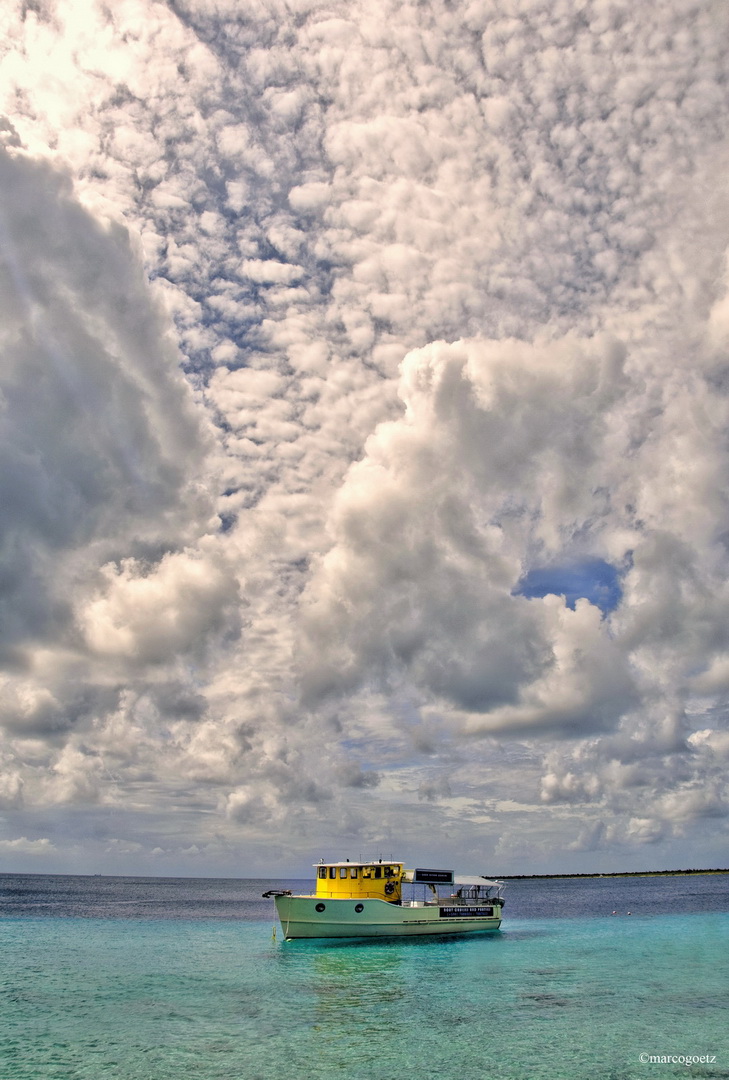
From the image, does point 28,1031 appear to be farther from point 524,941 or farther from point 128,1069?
point 524,941

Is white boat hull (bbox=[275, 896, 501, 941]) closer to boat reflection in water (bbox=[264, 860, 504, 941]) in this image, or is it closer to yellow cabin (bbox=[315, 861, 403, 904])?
boat reflection in water (bbox=[264, 860, 504, 941])

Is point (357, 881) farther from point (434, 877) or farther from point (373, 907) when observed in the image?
point (434, 877)

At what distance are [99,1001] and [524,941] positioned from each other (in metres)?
43.8

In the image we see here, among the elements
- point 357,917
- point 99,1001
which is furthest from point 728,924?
point 99,1001

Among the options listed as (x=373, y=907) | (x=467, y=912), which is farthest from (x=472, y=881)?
(x=373, y=907)

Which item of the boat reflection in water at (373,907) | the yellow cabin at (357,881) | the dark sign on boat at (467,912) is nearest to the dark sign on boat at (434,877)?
the boat reflection in water at (373,907)

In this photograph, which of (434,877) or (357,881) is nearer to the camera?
(357,881)

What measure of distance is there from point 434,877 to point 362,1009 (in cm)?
3552

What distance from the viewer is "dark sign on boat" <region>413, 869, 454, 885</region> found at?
70.4m

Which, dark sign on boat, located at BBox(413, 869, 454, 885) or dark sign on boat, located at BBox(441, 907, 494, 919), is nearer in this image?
dark sign on boat, located at BBox(441, 907, 494, 919)

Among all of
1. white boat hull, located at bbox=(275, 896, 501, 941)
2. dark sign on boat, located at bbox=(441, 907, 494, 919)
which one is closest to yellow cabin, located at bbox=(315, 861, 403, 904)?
white boat hull, located at bbox=(275, 896, 501, 941)

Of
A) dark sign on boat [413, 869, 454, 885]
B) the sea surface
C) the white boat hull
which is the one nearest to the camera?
the sea surface

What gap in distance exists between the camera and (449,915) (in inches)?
2768

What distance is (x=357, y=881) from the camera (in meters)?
65.1
